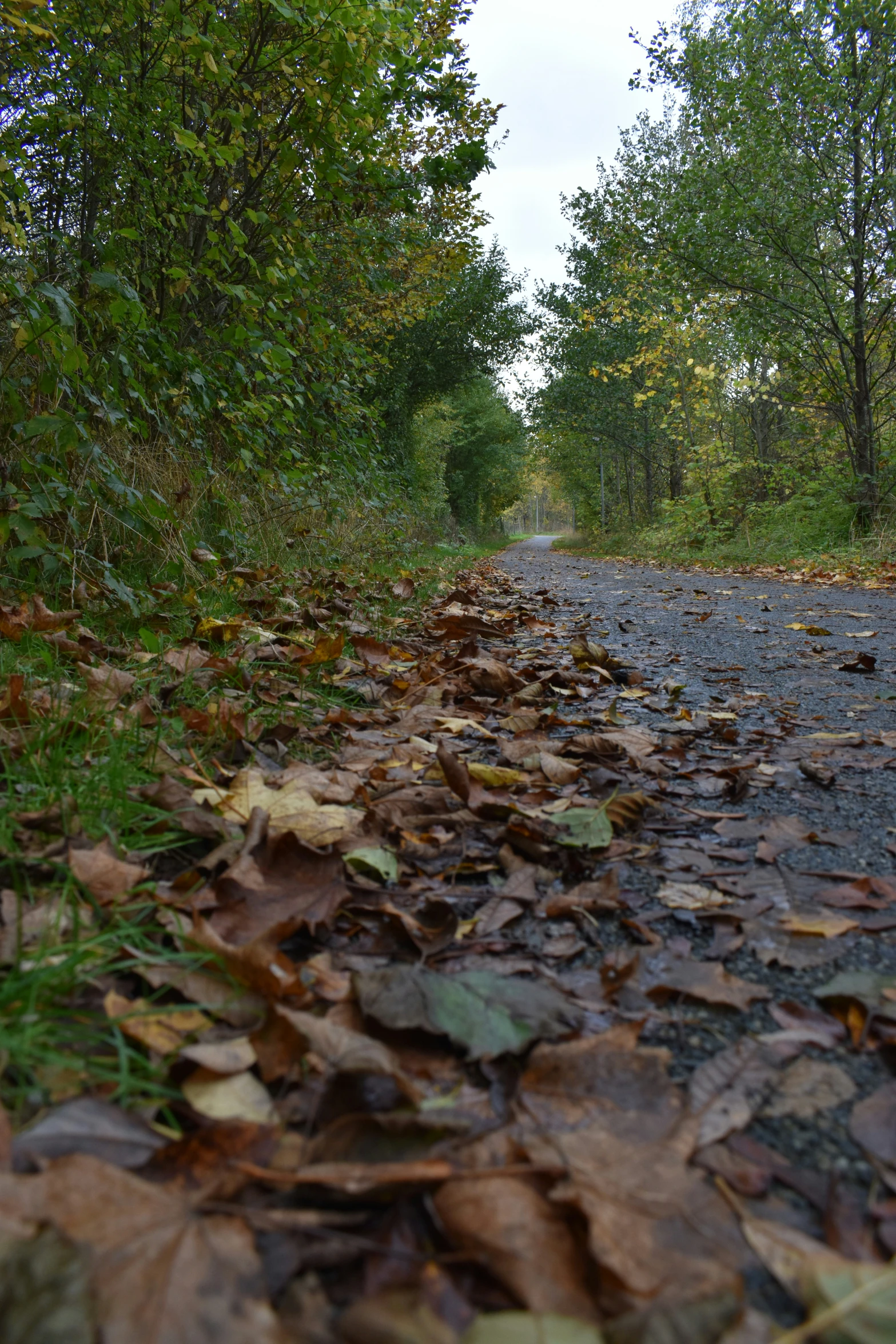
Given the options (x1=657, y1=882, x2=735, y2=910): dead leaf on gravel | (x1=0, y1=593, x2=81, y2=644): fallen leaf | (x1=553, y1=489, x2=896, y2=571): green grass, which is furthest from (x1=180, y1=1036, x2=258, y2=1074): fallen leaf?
(x1=553, y1=489, x2=896, y2=571): green grass

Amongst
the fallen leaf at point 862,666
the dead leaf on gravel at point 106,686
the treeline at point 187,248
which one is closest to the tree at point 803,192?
the treeline at point 187,248

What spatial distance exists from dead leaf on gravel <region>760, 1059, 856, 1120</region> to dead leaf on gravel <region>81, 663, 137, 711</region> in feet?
5.24

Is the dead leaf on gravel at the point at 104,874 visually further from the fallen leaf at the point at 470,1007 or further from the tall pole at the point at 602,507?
the tall pole at the point at 602,507

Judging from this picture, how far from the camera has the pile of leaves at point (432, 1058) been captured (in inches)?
24.2

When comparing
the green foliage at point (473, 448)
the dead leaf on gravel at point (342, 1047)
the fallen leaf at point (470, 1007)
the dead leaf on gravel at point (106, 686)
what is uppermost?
the green foliage at point (473, 448)

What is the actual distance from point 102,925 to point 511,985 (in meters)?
0.59

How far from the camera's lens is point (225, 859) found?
1296 mm

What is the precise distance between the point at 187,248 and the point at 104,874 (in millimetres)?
4893

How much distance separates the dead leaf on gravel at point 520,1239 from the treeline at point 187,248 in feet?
8.24

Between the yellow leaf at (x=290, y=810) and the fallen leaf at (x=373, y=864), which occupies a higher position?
the yellow leaf at (x=290, y=810)

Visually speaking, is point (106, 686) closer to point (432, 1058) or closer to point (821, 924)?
point (432, 1058)

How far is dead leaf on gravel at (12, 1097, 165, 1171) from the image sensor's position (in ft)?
2.29

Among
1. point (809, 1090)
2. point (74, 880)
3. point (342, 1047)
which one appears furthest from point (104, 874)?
point (809, 1090)

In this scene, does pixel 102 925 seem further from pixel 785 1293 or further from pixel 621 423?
pixel 621 423
